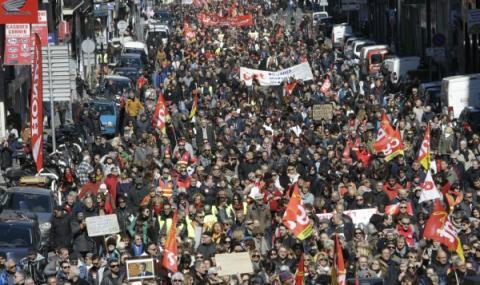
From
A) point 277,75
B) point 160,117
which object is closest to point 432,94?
point 277,75

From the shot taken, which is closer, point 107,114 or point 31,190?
point 31,190

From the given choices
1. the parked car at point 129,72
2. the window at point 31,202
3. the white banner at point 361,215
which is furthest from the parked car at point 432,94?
the white banner at point 361,215

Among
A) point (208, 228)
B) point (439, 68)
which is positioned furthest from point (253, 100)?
point (208, 228)

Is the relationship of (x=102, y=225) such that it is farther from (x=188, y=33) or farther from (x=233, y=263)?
(x=188, y=33)

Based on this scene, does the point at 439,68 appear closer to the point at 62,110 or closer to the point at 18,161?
the point at 62,110

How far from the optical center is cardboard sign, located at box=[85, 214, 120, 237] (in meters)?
24.7

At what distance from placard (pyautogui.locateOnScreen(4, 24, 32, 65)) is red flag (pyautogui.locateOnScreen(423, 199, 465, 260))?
20855 mm

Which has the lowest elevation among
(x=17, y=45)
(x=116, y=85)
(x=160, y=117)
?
(x=116, y=85)

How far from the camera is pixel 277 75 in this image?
4947cm

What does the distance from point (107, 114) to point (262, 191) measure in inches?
745

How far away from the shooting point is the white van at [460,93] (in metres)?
42.3

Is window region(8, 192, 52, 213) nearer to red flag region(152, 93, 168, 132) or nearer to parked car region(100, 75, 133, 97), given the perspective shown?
red flag region(152, 93, 168, 132)

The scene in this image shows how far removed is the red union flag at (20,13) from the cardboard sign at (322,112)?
642cm

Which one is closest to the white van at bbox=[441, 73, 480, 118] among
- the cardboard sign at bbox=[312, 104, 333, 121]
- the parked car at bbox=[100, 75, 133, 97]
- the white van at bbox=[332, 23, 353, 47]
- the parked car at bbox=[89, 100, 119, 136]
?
the cardboard sign at bbox=[312, 104, 333, 121]
